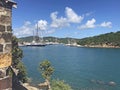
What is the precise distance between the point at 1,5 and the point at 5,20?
34cm

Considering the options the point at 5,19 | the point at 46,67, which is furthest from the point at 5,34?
the point at 46,67

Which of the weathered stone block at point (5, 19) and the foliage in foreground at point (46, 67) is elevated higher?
the weathered stone block at point (5, 19)

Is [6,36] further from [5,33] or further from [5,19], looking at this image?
[5,19]

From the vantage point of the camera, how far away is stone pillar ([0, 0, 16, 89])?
5.17 meters

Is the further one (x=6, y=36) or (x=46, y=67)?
(x=46, y=67)

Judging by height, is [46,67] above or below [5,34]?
below

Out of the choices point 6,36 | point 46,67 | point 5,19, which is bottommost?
point 46,67

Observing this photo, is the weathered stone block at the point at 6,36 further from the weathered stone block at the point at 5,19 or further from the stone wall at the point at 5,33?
the weathered stone block at the point at 5,19

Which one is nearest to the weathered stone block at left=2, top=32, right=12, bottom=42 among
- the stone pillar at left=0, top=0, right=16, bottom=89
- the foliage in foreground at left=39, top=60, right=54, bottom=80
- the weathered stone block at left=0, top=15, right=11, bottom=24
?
the stone pillar at left=0, top=0, right=16, bottom=89

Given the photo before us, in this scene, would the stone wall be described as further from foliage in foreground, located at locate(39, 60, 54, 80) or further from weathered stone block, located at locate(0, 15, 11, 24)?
foliage in foreground, located at locate(39, 60, 54, 80)

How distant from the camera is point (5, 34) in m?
5.29

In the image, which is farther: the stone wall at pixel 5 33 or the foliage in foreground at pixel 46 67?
the foliage in foreground at pixel 46 67

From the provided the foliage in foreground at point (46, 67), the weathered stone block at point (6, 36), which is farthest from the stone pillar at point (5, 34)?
the foliage in foreground at point (46, 67)

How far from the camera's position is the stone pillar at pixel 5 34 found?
17.0 ft
